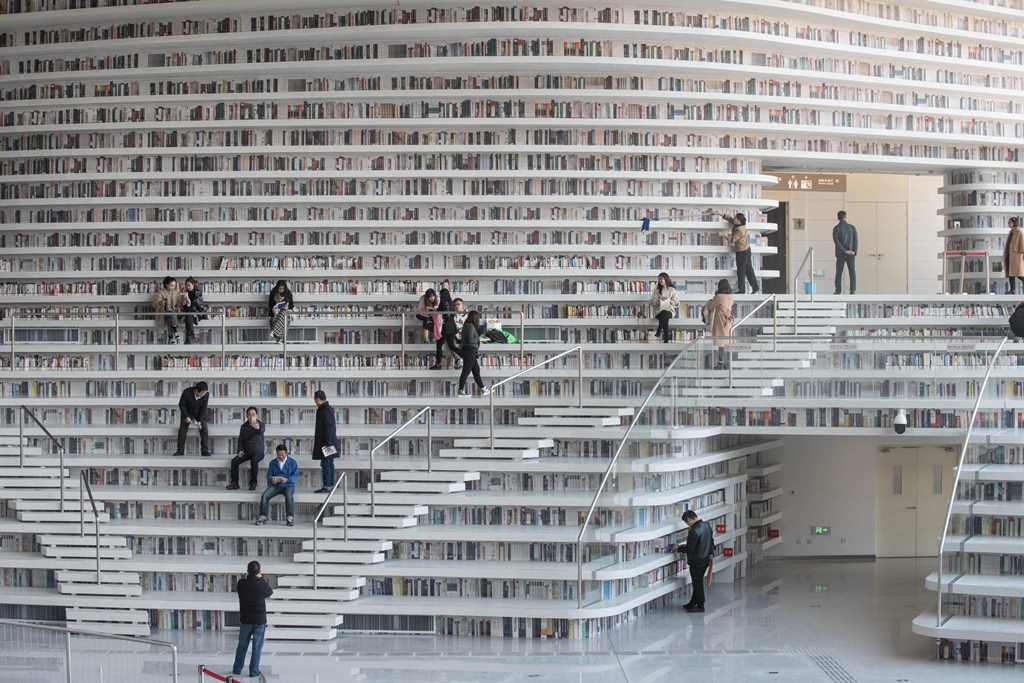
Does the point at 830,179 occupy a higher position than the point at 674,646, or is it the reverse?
the point at 830,179

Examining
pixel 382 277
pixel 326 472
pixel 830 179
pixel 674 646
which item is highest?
pixel 830 179

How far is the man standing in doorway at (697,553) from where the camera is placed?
12922 mm

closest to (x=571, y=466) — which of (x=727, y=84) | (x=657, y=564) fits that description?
(x=657, y=564)

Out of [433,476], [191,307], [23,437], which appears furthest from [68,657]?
[191,307]

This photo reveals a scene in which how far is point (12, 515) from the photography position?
13.7 meters

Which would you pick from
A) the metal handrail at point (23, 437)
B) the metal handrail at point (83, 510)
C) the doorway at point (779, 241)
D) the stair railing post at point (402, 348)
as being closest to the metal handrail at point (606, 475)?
the stair railing post at point (402, 348)

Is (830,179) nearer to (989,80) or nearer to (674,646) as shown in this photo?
(989,80)

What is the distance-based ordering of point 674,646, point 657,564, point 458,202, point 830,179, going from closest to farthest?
1. point 674,646
2. point 657,564
3. point 458,202
4. point 830,179

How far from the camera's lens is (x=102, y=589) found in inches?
502

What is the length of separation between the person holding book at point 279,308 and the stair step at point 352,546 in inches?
127

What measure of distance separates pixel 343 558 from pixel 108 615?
6.48ft

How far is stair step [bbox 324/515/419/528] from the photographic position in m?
12.8

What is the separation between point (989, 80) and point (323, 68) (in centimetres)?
761

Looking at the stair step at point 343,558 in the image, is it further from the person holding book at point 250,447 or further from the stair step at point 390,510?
the person holding book at point 250,447
